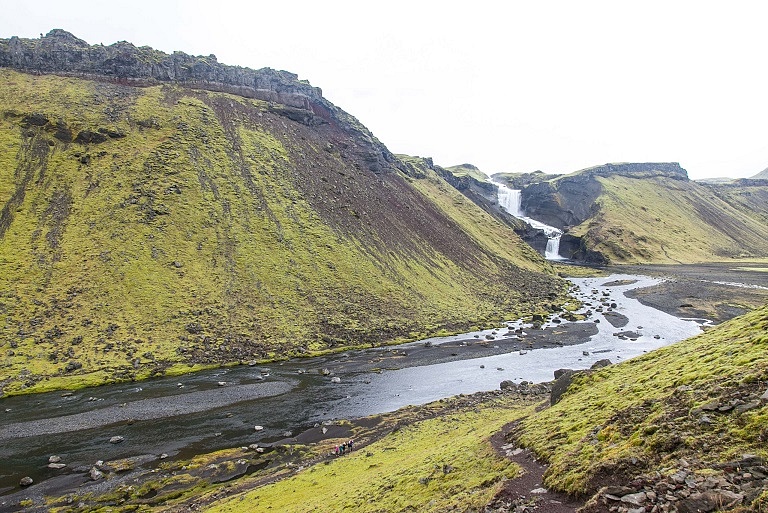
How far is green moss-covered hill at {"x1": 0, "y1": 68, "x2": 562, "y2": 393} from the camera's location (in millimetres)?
64125

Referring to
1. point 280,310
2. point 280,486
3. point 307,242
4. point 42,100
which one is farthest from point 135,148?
point 280,486

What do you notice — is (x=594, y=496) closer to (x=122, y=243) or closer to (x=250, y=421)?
(x=250, y=421)

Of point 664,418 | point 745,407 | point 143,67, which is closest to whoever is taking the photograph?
point 745,407

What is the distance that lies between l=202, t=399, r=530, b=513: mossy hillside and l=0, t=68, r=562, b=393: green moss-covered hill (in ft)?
116

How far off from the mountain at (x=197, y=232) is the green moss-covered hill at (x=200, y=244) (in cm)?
36

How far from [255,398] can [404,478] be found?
31887 millimetres

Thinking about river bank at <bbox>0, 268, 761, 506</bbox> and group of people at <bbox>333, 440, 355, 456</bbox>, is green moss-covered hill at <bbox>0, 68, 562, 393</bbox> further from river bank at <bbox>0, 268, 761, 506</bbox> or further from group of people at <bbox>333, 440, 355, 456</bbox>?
group of people at <bbox>333, 440, 355, 456</bbox>

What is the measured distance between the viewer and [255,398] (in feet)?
169

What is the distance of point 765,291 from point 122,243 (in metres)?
154

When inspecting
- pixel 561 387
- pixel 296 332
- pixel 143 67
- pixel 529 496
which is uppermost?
pixel 143 67

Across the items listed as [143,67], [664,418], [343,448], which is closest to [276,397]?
[343,448]

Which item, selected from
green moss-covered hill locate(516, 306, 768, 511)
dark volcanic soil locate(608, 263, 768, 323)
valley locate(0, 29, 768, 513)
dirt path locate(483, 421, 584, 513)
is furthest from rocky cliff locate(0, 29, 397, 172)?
dirt path locate(483, 421, 584, 513)

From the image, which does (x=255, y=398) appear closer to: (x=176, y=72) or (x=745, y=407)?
(x=745, y=407)

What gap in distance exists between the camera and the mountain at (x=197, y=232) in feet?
213
